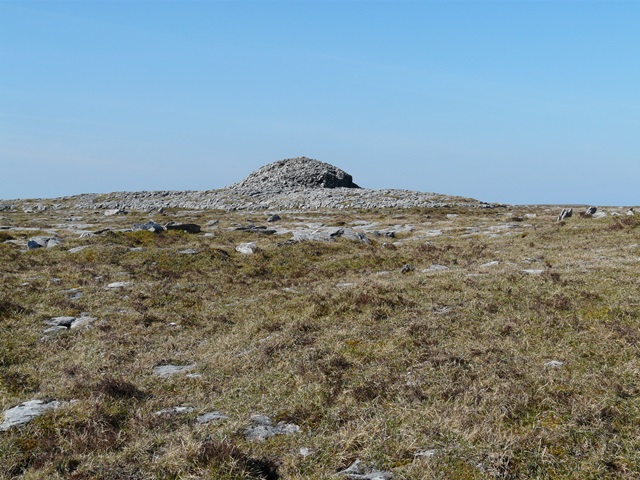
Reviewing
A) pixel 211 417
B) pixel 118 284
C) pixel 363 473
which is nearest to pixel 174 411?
pixel 211 417

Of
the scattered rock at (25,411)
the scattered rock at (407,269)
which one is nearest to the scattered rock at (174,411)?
the scattered rock at (25,411)

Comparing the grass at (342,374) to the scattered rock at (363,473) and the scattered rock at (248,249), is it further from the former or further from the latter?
the scattered rock at (248,249)

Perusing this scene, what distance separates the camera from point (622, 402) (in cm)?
803

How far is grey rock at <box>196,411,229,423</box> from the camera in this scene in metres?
8.70

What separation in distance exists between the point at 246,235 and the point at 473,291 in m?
27.4

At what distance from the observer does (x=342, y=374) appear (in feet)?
33.7

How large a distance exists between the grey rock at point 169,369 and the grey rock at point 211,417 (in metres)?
2.84

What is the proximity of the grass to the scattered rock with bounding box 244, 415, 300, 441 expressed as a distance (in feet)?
0.57

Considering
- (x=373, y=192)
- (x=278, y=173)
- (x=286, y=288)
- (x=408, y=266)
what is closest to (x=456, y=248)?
(x=408, y=266)

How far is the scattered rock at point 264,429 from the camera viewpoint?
7973 mm

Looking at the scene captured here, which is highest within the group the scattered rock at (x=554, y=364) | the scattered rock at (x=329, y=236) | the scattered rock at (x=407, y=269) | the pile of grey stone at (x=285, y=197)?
the pile of grey stone at (x=285, y=197)

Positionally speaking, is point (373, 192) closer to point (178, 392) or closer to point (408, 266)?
point (408, 266)

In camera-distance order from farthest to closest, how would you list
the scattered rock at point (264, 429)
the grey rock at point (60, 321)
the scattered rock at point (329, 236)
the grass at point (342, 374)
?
1. the scattered rock at point (329, 236)
2. the grey rock at point (60, 321)
3. the scattered rock at point (264, 429)
4. the grass at point (342, 374)

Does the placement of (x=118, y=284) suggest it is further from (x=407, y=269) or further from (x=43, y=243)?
(x=43, y=243)
